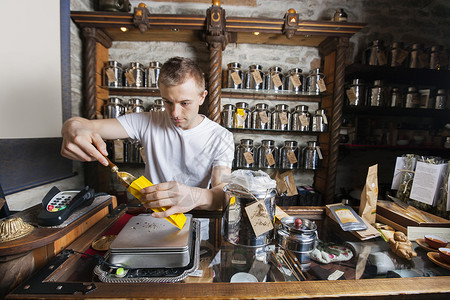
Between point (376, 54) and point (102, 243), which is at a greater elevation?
point (376, 54)

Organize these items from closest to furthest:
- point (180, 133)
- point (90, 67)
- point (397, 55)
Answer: point (180, 133) → point (90, 67) → point (397, 55)

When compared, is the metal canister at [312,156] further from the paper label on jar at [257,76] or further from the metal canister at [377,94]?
the paper label on jar at [257,76]

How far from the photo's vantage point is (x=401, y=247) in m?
0.77

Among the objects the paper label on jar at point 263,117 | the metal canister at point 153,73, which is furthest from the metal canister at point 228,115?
the metal canister at point 153,73

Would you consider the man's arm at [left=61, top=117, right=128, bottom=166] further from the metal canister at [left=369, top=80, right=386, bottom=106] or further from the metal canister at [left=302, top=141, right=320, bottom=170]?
the metal canister at [left=369, top=80, right=386, bottom=106]

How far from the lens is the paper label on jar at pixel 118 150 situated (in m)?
2.24

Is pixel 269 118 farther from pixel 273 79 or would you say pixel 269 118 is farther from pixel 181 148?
pixel 181 148

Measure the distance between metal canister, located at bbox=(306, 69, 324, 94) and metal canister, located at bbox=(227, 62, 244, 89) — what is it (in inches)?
28.8

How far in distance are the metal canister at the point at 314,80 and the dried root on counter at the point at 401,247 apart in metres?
A: 1.84

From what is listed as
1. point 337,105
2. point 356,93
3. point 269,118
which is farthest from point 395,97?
point 269,118

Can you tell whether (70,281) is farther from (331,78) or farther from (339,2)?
(339,2)

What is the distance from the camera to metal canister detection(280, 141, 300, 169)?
7.73ft

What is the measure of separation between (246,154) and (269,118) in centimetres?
45

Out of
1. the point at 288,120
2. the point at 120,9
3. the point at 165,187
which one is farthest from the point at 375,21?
the point at 165,187
